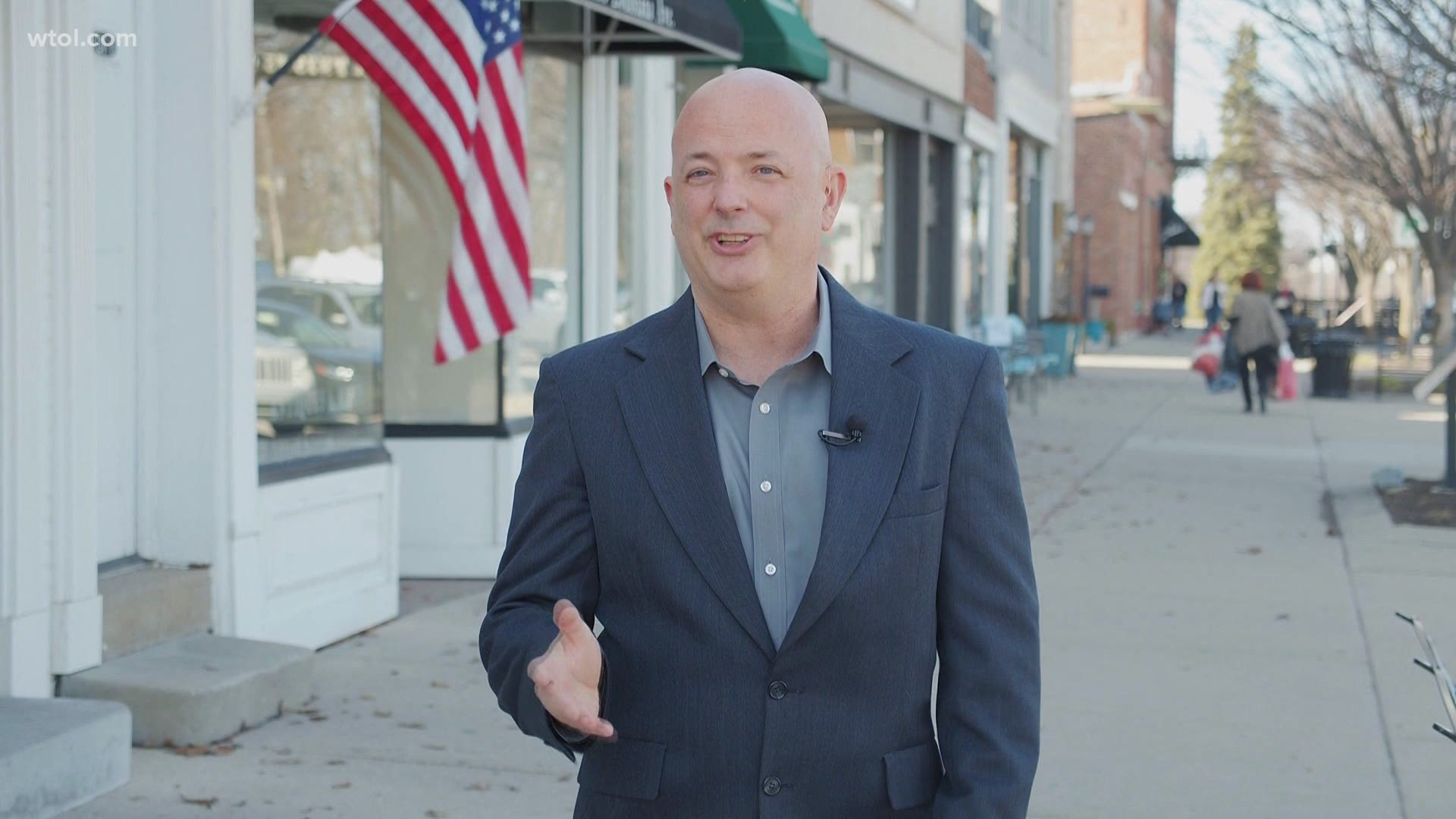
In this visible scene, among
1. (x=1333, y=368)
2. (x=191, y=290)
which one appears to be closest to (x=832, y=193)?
(x=191, y=290)

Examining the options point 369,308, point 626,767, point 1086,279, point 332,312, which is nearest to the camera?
point 626,767

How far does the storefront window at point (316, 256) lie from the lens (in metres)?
7.72

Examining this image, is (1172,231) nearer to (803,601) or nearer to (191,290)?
(191,290)

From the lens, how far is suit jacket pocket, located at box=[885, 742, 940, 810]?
2568 mm

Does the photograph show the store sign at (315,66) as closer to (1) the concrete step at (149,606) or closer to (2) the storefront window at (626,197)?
(1) the concrete step at (149,606)

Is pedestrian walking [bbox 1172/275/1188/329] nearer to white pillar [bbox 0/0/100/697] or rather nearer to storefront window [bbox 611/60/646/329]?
storefront window [bbox 611/60/646/329]

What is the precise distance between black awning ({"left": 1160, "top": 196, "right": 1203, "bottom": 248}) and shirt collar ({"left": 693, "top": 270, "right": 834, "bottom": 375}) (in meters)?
64.5

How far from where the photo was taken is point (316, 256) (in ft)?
27.0

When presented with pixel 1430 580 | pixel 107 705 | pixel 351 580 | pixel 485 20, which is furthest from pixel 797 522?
pixel 1430 580

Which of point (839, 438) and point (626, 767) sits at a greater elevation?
point (839, 438)

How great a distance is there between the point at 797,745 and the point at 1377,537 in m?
9.80

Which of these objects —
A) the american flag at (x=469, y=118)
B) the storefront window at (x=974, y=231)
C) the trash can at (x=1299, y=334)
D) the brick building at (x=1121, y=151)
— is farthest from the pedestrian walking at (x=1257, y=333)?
the brick building at (x=1121, y=151)

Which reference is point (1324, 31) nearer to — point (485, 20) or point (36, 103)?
point (485, 20)

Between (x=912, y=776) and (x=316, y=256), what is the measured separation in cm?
619
